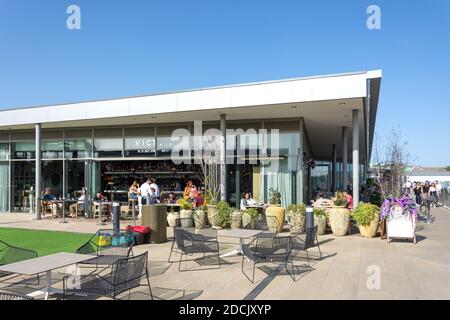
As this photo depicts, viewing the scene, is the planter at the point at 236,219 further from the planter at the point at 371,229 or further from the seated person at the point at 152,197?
the planter at the point at 371,229

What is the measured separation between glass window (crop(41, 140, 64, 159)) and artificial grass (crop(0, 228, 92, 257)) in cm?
635

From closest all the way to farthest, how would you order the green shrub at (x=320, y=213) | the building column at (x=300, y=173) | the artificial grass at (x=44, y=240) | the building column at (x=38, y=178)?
the artificial grass at (x=44, y=240) → the green shrub at (x=320, y=213) → the building column at (x=300, y=173) → the building column at (x=38, y=178)

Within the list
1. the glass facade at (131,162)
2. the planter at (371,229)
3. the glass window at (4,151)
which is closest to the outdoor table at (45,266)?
the planter at (371,229)

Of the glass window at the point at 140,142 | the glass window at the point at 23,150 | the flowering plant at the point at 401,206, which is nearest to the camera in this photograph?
the flowering plant at the point at 401,206

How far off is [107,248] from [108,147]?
11407mm

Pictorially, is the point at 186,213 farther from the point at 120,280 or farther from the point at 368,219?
the point at 120,280

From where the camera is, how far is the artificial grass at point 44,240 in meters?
9.35

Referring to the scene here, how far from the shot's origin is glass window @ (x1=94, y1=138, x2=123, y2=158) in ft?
57.7

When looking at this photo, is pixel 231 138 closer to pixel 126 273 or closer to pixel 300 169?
pixel 300 169

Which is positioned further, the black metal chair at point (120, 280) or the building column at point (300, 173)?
the building column at point (300, 173)

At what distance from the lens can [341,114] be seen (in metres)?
14.6

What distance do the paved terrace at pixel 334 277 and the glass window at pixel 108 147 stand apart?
29.1ft

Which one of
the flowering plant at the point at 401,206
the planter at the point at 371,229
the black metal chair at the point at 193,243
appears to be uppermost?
the flowering plant at the point at 401,206
